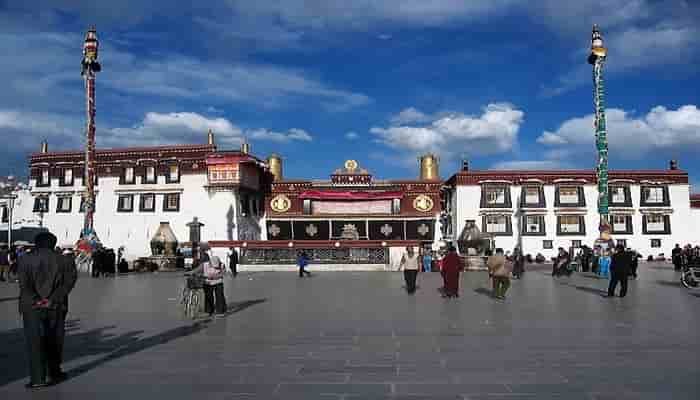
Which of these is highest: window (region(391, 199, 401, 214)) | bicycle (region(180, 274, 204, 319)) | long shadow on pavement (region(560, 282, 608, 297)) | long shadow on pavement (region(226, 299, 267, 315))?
window (region(391, 199, 401, 214))

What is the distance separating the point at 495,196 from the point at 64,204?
1414 inches

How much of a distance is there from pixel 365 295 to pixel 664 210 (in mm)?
39558

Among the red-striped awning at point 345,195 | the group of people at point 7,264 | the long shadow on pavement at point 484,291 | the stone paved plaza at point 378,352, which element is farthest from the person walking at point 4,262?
the red-striped awning at point 345,195

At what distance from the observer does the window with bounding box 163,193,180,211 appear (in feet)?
149

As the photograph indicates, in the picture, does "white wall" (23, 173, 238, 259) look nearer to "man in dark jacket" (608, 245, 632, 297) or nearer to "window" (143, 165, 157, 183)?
"window" (143, 165, 157, 183)

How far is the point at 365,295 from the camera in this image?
17.2 m

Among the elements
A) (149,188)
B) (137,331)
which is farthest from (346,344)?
(149,188)

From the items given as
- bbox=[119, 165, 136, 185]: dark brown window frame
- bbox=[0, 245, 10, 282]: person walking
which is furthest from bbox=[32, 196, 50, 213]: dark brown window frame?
bbox=[0, 245, 10, 282]: person walking

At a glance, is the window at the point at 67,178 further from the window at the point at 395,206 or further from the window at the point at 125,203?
the window at the point at 395,206

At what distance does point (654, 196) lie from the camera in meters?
47.9

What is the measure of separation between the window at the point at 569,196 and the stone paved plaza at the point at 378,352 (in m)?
34.6

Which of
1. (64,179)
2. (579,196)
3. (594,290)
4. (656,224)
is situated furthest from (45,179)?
(656,224)

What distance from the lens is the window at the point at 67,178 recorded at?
1908 inches

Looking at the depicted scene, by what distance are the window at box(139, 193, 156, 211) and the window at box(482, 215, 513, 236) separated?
88.0ft
